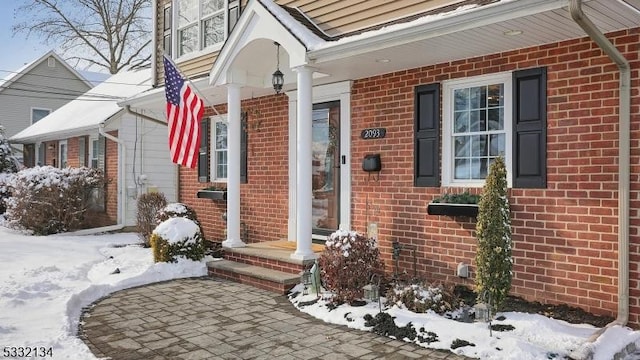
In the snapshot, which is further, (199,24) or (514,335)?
(199,24)

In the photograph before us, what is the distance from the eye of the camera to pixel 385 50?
546cm

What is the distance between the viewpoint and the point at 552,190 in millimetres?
5230

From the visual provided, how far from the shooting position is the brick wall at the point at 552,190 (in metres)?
4.83

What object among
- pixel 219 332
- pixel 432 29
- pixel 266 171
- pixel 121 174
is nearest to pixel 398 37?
pixel 432 29

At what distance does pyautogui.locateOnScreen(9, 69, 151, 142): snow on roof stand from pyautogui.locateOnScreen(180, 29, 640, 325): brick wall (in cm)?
822

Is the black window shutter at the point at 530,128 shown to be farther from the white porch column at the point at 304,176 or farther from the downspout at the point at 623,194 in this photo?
the white porch column at the point at 304,176

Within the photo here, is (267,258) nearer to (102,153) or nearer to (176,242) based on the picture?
(176,242)

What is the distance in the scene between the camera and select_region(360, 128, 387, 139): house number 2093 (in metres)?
6.74

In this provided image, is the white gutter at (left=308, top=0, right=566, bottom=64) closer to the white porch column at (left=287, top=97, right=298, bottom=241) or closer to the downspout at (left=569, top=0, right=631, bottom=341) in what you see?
the downspout at (left=569, top=0, right=631, bottom=341)

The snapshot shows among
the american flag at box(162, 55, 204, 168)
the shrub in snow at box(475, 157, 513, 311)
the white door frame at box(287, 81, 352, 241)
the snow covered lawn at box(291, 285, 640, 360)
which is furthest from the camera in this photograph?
the american flag at box(162, 55, 204, 168)

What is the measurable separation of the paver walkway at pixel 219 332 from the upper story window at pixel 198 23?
16.6ft

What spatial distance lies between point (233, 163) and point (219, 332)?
356 cm

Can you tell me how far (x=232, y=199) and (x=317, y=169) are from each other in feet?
4.61

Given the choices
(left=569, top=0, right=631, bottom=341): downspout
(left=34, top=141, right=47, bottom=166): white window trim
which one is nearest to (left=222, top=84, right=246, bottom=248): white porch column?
(left=569, top=0, right=631, bottom=341): downspout
